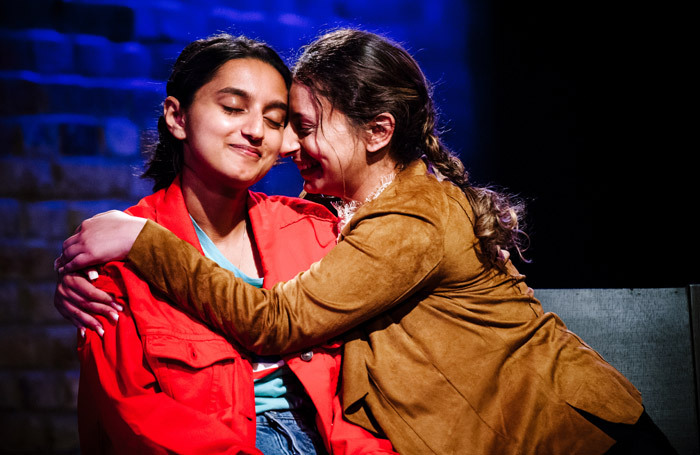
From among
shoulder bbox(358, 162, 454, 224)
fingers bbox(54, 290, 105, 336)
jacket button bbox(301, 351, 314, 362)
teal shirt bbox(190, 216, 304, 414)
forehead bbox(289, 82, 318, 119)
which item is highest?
forehead bbox(289, 82, 318, 119)

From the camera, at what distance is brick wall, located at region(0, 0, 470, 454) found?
9.17 ft

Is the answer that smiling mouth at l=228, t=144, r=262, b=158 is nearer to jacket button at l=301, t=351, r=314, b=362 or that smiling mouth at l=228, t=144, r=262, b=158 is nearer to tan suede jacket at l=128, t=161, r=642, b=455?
tan suede jacket at l=128, t=161, r=642, b=455

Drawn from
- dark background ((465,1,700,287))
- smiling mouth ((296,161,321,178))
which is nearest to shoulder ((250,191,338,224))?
smiling mouth ((296,161,321,178))

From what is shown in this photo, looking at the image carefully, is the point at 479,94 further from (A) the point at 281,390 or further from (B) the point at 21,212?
(B) the point at 21,212

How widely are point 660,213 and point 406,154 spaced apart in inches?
65.3

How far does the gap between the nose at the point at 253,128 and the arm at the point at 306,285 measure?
0.36 meters

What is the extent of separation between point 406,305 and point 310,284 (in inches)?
12.0

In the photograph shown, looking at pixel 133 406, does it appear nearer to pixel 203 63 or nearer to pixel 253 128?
pixel 253 128

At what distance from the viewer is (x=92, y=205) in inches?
113

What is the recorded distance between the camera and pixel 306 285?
1306mm

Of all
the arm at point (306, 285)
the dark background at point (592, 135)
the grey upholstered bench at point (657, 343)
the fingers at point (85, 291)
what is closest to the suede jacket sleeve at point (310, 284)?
the arm at point (306, 285)

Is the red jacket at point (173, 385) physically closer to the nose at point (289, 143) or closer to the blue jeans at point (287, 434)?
the blue jeans at point (287, 434)

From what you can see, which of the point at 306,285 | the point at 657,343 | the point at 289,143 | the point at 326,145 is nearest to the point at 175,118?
the point at 289,143

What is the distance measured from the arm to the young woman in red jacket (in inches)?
3.4
